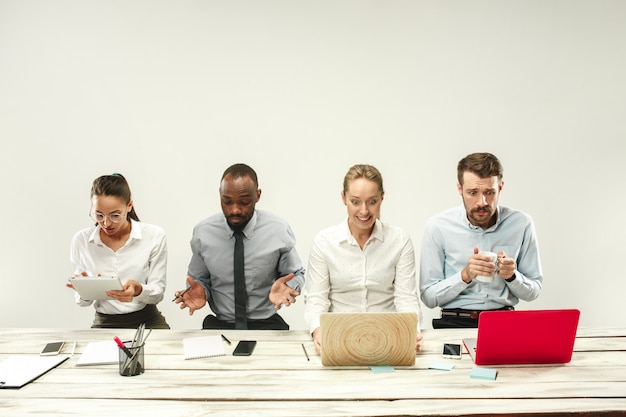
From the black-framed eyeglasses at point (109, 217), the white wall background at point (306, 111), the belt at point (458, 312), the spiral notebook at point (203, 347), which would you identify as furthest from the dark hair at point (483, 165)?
the black-framed eyeglasses at point (109, 217)

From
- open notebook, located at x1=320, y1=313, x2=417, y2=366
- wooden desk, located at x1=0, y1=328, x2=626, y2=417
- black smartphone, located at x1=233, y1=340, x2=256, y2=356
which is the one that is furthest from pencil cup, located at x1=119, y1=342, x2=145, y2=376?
open notebook, located at x1=320, y1=313, x2=417, y2=366

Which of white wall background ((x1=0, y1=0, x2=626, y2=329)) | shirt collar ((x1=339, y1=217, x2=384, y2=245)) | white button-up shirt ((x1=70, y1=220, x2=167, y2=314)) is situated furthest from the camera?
white wall background ((x1=0, y1=0, x2=626, y2=329))

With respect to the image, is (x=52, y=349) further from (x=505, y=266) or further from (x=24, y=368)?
(x=505, y=266)

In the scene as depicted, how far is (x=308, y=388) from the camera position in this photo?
1498mm

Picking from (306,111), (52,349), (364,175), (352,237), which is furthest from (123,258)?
(306,111)

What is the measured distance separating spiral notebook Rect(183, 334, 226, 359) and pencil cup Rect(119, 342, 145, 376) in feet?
0.60

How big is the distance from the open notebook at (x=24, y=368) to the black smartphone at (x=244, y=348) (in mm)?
627

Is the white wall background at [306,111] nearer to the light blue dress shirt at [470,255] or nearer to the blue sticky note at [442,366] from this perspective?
the light blue dress shirt at [470,255]

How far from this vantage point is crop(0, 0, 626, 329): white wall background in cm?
331

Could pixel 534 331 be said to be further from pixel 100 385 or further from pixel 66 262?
pixel 66 262

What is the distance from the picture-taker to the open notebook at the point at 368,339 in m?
1.61

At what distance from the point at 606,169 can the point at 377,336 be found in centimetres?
270

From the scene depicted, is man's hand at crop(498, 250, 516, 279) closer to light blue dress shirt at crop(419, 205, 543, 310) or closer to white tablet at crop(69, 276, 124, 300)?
light blue dress shirt at crop(419, 205, 543, 310)

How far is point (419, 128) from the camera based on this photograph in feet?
11.1
